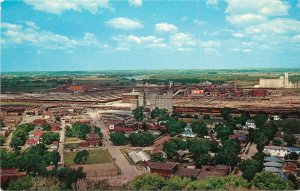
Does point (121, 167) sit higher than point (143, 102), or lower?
lower

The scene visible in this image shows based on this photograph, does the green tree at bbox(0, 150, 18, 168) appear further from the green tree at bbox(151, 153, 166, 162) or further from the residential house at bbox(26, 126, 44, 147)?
the green tree at bbox(151, 153, 166, 162)

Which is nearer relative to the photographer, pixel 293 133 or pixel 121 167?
pixel 121 167

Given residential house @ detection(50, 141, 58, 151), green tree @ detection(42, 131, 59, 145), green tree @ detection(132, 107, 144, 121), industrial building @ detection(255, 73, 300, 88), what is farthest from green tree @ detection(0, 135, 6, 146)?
industrial building @ detection(255, 73, 300, 88)

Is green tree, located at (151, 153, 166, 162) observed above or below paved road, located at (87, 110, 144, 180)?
above

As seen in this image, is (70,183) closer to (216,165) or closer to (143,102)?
(216,165)

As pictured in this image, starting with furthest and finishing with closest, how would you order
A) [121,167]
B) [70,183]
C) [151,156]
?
[151,156]
[121,167]
[70,183]

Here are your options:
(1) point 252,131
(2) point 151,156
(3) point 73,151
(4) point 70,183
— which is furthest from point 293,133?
(4) point 70,183
